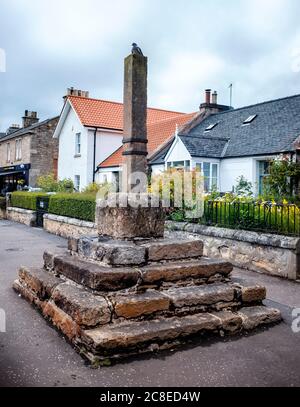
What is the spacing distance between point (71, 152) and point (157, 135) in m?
6.02

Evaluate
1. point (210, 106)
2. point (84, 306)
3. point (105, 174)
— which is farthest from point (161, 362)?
point (210, 106)

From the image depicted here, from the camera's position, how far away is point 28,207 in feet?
57.4

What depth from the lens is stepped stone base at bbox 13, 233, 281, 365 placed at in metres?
3.79

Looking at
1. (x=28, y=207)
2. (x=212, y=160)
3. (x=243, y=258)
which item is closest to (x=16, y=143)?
(x=28, y=207)

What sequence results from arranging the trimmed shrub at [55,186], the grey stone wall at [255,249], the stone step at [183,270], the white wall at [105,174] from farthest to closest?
the white wall at [105,174], the trimmed shrub at [55,186], the grey stone wall at [255,249], the stone step at [183,270]

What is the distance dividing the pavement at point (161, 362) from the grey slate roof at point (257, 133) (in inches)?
526

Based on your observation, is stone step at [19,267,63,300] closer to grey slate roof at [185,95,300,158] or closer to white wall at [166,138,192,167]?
grey slate roof at [185,95,300,158]

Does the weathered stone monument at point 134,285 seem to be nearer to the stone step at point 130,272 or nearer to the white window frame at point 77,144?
the stone step at point 130,272

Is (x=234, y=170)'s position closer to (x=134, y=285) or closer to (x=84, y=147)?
(x=84, y=147)

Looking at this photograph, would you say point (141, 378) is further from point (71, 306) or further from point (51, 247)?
point (51, 247)

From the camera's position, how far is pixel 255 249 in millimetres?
7594

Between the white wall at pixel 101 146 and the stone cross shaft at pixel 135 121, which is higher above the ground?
the white wall at pixel 101 146

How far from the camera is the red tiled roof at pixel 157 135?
22.9 metres

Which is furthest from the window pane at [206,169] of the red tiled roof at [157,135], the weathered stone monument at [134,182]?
the weathered stone monument at [134,182]
